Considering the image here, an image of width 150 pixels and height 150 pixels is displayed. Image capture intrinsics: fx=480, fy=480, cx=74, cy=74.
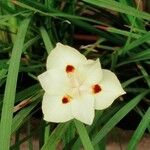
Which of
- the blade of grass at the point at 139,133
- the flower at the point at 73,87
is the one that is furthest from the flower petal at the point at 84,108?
the blade of grass at the point at 139,133

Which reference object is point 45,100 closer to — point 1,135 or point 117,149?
point 1,135

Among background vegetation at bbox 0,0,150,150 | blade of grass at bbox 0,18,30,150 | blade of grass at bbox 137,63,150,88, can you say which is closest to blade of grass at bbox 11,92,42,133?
background vegetation at bbox 0,0,150,150

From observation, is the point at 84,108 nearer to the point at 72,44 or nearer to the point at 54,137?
the point at 54,137

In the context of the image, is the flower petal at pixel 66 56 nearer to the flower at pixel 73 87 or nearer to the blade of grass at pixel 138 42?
the flower at pixel 73 87

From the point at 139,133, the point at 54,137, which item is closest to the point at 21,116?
the point at 54,137

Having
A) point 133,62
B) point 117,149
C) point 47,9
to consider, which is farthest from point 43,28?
point 117,149

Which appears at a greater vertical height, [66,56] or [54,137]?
[66,56]

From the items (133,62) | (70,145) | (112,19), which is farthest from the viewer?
(112,19)

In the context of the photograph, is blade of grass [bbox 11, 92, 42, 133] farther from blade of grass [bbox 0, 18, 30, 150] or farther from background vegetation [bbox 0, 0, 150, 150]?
blade of grass [bbox 0, 18, 30, 150]
